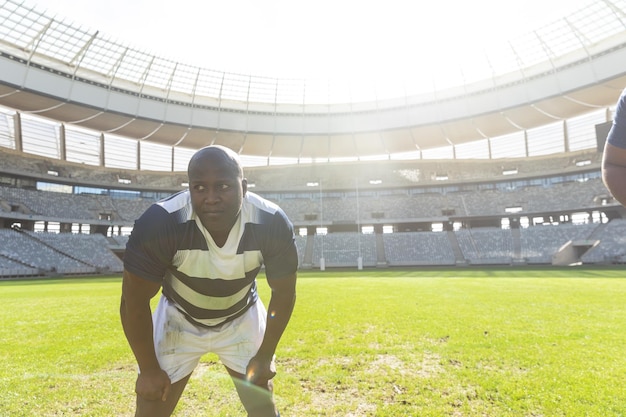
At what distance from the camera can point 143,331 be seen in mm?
2086

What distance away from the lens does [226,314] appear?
99.7 inches

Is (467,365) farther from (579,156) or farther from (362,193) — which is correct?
(579,156)

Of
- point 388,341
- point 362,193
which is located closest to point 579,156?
point 362,193

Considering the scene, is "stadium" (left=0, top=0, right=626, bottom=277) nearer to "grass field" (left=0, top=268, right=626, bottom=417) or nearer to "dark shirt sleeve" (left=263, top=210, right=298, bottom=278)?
"grass field" (left=0, top=268, right=626, bottom=417)

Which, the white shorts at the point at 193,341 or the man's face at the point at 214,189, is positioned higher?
the man's face at the point at 214,189

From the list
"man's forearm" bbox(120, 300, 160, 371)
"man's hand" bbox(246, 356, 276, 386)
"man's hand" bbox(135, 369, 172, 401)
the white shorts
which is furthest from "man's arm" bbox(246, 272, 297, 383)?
"man's forearm" bbox(120, 300, 160, 371)

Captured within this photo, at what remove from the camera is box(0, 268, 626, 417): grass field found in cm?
361

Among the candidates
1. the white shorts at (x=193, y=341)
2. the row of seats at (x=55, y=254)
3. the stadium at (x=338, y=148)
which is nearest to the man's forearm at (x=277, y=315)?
the white shorts at (x=193, y=341)

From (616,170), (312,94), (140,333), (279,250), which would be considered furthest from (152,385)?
(312,94)

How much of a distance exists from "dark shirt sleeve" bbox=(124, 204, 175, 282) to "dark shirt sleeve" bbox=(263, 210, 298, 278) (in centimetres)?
63

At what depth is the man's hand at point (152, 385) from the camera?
2133 mm

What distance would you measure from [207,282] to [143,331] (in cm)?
47

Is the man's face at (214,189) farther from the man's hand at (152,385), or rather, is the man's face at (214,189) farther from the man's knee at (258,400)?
the man's knee at (258,400)

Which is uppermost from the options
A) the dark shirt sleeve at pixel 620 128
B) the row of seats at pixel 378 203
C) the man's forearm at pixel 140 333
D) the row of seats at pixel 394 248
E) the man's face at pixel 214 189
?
the row of seats at pixel 378 203
